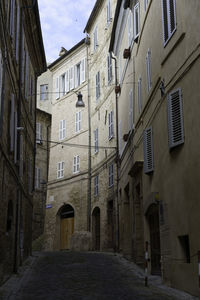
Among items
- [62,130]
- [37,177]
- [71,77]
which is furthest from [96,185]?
[71,77]

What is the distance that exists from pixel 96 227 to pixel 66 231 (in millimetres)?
3715

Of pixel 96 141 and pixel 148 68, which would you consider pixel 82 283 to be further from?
pixel 96 141

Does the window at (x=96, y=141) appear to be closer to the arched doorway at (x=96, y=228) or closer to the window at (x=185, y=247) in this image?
the arched doorway at (x=96, y=228)

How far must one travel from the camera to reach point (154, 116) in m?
11.4

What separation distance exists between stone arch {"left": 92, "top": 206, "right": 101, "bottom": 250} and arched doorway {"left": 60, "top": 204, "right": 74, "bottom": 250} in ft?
9.44

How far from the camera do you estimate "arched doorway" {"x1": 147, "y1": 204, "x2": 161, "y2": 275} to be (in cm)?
1138

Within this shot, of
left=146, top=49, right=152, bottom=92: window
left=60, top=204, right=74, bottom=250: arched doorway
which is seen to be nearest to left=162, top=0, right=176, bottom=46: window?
left=146, top=49, right=152, bottom=92: window

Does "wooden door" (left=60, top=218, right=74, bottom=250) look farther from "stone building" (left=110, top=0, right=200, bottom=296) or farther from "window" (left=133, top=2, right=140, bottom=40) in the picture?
"window" (left=133, top=2, right=140, bottom=40)

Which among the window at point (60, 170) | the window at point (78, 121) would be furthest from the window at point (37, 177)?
the window at point (78, 121)

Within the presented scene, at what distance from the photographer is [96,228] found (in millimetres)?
23438

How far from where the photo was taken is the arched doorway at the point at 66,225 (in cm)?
2616

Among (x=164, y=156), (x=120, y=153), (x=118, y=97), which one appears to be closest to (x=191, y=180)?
(x=164, y=156)

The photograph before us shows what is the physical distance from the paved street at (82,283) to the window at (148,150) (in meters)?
2.86

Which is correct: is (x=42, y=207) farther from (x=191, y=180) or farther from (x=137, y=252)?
(x=191, y=180)
